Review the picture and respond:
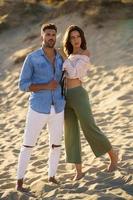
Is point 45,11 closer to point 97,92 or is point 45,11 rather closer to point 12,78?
point 12,78

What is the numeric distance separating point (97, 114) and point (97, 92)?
46.7 inches

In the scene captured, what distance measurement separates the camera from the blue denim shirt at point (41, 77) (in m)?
5.57

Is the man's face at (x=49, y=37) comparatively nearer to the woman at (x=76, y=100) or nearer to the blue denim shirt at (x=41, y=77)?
the blue denim shirt at (x=41, y=77)

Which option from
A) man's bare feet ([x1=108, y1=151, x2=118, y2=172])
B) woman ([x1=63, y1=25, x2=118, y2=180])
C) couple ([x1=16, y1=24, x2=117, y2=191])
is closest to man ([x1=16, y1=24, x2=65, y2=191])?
couple ([x1=16, y1=24, x2=117, y2=191])

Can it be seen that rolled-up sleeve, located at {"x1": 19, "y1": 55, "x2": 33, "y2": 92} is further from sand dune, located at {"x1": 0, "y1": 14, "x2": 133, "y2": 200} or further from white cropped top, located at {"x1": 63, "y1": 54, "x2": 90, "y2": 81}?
sand dune, located at {"x1": 0, "y1": 14, "x2": 133, "y2": 200}

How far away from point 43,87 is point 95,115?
147 inches

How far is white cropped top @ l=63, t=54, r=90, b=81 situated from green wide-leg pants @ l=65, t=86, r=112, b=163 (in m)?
0.15

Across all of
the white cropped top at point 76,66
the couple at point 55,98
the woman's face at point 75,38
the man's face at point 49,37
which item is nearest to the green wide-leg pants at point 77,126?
the couple at point 55,98

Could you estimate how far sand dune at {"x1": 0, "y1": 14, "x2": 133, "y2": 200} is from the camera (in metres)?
5.86

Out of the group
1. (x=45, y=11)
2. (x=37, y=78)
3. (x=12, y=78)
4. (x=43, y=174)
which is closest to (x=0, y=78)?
(x=12, y=78)

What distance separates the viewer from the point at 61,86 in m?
5.72

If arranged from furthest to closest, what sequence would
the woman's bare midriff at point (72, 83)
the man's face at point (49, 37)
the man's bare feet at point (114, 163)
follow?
the man's bare feet at point (114, 163) → the woman's bare midriff at point (72, 83) → the man's face at point (49, 37)

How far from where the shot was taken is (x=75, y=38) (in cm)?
576

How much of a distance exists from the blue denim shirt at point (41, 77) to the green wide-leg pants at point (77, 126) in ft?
0.71
